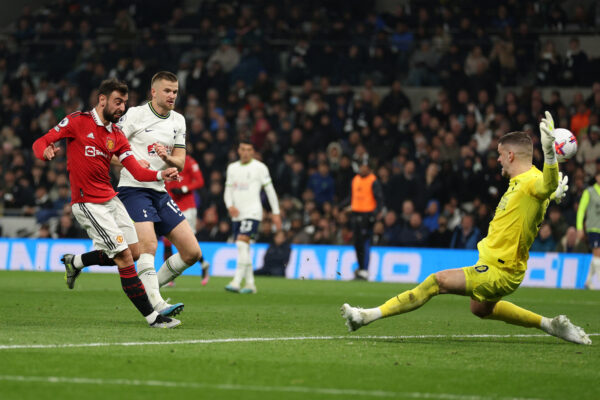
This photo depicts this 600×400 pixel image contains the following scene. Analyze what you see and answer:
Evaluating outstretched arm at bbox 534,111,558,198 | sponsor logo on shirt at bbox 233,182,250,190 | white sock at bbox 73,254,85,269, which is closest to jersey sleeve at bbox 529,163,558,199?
outstretched arm at bbox 534,111,558,198

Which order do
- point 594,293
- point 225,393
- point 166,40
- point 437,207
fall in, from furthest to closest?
1. point 166,40
2. point 437,207
3. point 594,293
4. point 225,393

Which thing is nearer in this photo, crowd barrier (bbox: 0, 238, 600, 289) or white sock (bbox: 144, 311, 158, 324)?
white sock (bbox: 144, 311, 158, 324)

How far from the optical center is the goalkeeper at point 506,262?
826 cm

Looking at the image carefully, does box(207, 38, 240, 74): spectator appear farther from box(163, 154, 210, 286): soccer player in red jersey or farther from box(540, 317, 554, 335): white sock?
box(540, 317, 554, 335): white sock

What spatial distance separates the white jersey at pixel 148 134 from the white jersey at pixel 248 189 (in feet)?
18.5

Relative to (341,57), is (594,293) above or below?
below

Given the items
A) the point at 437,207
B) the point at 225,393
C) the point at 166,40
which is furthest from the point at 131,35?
the point at 225,393

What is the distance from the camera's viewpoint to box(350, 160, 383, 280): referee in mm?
21156

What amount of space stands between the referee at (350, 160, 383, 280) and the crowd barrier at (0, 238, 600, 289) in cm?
36

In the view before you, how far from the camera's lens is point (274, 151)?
82.4ft

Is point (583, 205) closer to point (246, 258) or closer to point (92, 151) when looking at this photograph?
point (246, 258)

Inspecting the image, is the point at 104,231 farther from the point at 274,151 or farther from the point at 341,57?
the point at 341,57

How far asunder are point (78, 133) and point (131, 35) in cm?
2079

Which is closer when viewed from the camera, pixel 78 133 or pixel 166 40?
pixel 78 133
